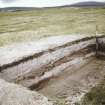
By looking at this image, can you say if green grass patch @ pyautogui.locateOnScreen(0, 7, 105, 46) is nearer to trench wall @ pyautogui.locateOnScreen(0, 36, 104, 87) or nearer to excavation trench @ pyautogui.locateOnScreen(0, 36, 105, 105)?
excavation trench @ pyautogui.locateOnScreen(0, 36, 105, 105)

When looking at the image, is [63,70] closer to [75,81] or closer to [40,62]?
[75,81]

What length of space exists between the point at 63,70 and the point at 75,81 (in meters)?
1.89

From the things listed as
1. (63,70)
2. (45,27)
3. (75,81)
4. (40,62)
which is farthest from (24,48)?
→ (45,27)

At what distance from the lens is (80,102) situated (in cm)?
1005

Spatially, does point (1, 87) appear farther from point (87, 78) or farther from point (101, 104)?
point (87, 78)

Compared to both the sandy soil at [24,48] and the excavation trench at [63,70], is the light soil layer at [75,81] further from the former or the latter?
the sandy soil at [24,48]

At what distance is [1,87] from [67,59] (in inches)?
332

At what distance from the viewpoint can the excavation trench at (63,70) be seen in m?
13.3

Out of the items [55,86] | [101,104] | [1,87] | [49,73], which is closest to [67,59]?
[49,73]

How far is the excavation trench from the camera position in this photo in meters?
13.3

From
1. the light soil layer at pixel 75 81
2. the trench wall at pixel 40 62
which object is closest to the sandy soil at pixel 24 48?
the trench wall at pixel 40 62

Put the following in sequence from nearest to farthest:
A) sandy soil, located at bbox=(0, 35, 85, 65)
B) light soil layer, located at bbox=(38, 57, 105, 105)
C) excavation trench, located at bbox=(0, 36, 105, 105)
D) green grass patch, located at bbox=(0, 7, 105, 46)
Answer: light soil layer, located at bbox=(38, 57, 105, 105) < excavation trench, located at bbox=(0, 36, 105, 105) < sandy soil, located at bbox=(0, 35, 85, 65) < green grass patch, located at bbox=(0, 7, 105, 46)

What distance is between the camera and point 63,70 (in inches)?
661

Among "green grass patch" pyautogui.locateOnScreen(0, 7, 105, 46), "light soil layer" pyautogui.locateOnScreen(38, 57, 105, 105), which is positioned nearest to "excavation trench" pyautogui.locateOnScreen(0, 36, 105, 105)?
"light soil layer" pyautogui.locateOnScreen(38, 57, 105, 105)
